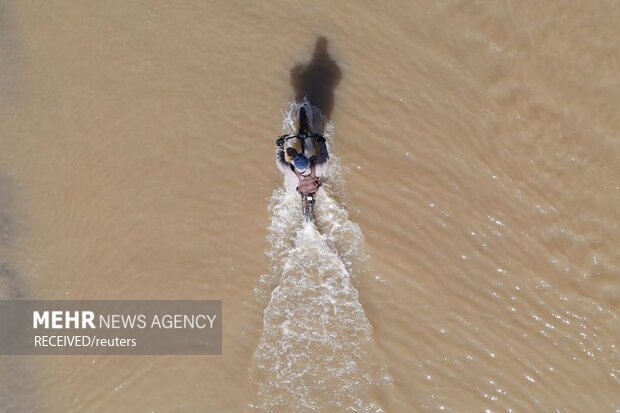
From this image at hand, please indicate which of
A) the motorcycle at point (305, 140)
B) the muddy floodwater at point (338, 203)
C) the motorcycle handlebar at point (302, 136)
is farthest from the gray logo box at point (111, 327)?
the motorcycle handlebar at point (302, 136)

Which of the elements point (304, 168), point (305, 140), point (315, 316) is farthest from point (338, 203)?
Result: point (315, 316)

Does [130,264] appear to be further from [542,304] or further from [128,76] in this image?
[542,304]

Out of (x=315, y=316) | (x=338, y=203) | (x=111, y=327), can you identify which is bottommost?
(x=315, y=316)

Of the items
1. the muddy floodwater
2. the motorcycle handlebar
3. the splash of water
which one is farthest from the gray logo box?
the motorcycle handlebar

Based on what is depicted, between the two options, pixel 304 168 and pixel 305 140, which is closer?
pixel 304 168

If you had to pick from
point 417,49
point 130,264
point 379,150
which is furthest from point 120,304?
point 417,49

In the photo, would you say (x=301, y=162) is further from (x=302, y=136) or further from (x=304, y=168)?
(x=302, y=136)

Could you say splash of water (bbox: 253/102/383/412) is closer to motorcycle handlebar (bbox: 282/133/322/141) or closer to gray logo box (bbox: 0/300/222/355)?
motorcycle handlebar (bbox: 282/133/322/141)
